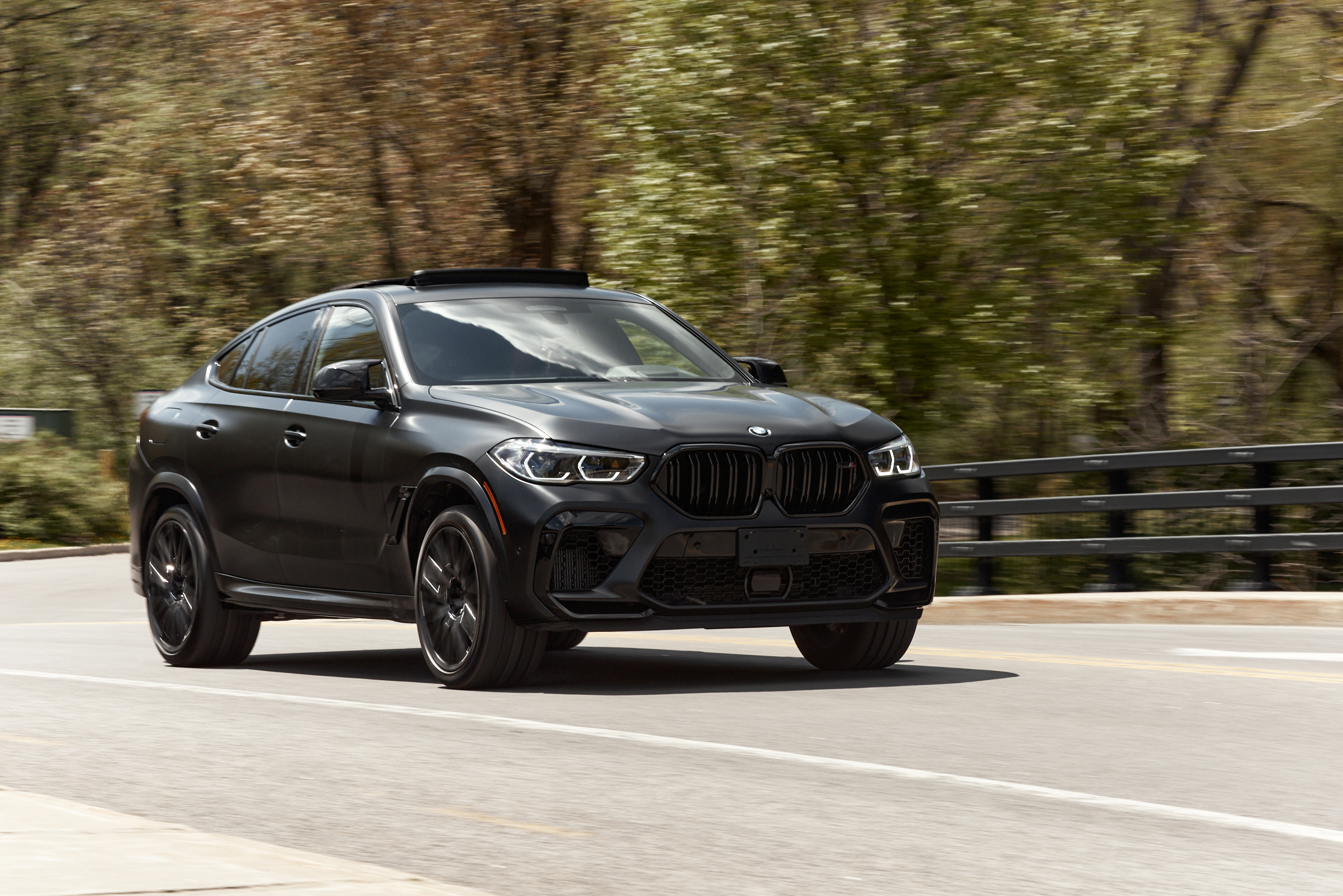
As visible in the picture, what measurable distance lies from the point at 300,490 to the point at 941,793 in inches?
170

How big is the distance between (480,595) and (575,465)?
2.24 ft

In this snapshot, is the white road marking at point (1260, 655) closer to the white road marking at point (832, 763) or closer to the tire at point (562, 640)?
the tire at point (562, 640)

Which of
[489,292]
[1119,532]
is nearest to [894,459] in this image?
[489,292]

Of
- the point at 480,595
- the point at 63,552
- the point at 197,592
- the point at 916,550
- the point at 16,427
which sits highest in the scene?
the point at 480,595

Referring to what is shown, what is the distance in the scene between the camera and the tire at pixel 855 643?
8922 millimetres

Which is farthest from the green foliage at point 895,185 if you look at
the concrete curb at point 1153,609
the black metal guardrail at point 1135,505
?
the concrete curb at point 1153,609

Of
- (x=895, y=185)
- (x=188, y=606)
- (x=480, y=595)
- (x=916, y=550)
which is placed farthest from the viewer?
(x=895, y=185)

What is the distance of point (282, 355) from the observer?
9.89 metres

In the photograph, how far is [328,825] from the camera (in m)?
5.45

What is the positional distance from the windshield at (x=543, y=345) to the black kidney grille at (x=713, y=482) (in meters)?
1.01

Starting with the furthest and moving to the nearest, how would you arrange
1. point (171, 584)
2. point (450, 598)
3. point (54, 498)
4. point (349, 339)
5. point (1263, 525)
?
point (54, 498) → point (1263, 525) → point (171, 584) → point (349, 339) → point (450, 598)

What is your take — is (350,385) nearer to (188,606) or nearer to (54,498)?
(188,606)

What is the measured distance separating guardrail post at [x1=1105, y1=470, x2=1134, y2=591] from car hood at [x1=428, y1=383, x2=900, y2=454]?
5412 mm

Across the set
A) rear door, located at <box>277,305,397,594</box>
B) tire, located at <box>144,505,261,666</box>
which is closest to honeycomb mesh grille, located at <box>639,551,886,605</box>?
rear door, located at <box>277,305,397,594</box>
